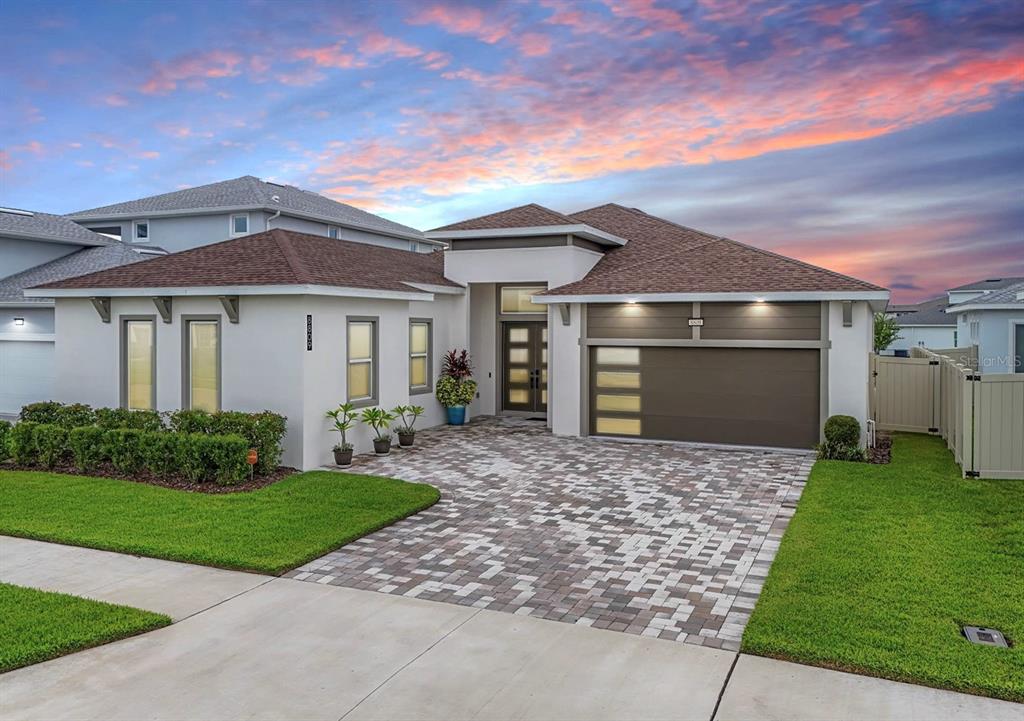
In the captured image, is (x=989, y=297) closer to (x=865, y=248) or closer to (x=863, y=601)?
(x=865, y=248)

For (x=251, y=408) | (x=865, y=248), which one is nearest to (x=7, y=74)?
(x=251, y=408)

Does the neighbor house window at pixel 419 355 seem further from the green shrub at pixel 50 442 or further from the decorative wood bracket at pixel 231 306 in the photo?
the green shrub at pixel 50 442

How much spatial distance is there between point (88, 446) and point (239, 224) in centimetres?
1780

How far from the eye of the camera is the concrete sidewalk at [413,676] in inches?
189

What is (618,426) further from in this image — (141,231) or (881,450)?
(141,231)

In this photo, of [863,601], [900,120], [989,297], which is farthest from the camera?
[989,297]

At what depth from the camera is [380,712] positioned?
4.79 m

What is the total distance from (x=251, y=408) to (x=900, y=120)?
1511cm

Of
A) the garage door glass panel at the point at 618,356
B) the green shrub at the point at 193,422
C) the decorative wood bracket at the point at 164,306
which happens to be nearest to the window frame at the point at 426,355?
the garage door glass panel at the point at 618,356

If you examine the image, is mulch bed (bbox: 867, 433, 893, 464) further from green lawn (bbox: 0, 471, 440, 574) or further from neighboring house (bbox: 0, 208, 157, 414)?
neighboring house (bbox: 0, 208, 157, 414)

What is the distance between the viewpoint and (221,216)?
2848 cm

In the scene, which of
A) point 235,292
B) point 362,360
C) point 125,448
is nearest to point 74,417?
point 125,448

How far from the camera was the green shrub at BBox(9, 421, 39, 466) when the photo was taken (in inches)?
503

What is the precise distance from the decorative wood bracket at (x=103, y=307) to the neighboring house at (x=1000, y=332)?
917 inches
